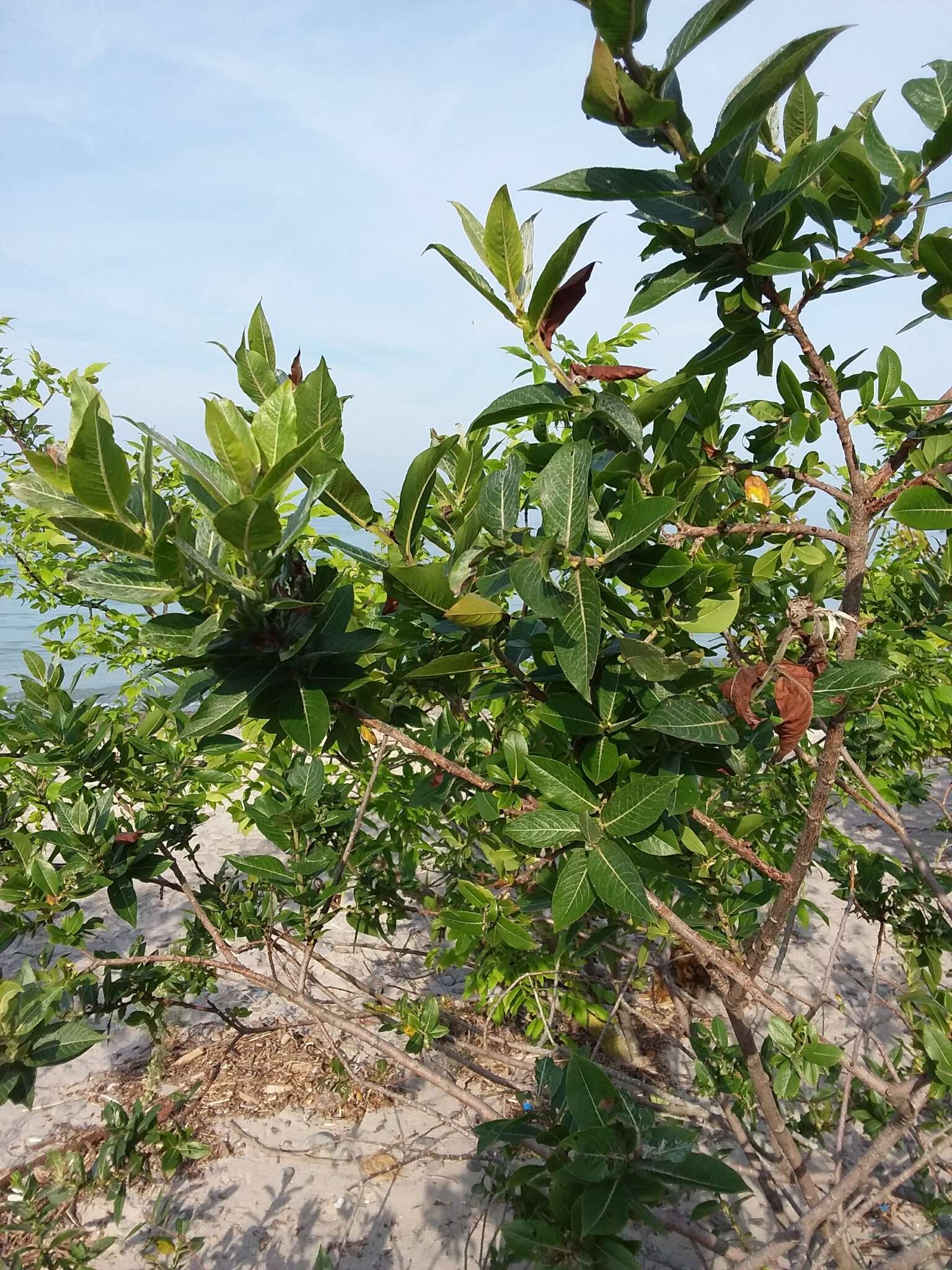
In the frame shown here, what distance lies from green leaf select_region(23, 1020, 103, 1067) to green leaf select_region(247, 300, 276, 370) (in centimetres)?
109

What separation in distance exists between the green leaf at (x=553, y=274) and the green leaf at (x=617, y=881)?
0.65 m

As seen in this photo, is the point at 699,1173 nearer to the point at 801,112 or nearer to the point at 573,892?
the point at 573,892

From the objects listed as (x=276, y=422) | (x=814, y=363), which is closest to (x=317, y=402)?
(x=276, y=422)

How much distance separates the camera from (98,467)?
0.76m

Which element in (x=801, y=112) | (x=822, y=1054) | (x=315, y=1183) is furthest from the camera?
(x=315, y=1183)

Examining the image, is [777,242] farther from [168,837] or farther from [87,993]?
[87,993]

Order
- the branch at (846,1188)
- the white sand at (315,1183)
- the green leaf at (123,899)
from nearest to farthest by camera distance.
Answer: the branch at (846,1188), the green leaf at (123,899), the white sand at (315,1183)

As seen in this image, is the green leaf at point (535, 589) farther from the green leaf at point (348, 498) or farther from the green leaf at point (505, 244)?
the green leaf at point (505, 244)

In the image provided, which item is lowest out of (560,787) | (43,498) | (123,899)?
(123,899)

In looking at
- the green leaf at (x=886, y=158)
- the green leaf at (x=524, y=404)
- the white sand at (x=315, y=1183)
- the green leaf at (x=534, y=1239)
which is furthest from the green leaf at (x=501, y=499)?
the white sand at (x=315, y=1183)

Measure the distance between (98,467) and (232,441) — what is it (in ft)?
0.43

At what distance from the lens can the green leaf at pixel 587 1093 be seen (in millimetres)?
1072

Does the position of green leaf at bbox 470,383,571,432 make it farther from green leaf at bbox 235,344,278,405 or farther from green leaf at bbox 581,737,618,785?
green leaf at bbox 581,737,618,785

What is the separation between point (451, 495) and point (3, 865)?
4.51 ft
